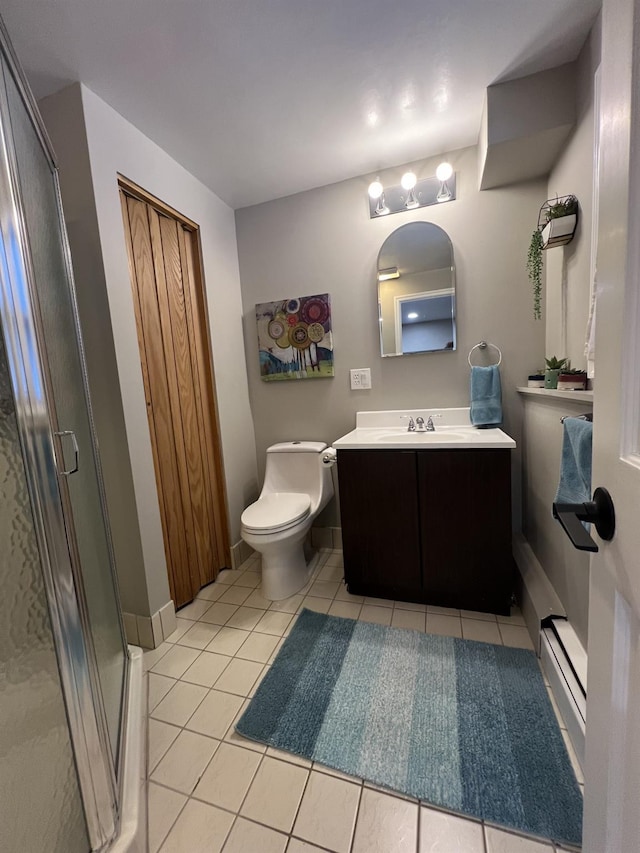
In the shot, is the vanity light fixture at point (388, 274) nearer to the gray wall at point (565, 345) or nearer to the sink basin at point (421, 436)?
the gray wall at point (565, 345)

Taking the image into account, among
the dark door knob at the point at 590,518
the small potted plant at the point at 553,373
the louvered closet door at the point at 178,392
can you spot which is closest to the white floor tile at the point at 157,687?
the louvered closet door at the point at 178,392

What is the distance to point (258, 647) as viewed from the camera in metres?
1.43

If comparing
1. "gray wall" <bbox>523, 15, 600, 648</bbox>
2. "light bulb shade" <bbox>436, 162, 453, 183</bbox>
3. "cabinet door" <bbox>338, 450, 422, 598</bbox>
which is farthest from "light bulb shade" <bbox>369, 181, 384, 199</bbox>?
"cabinet door" <bbox>338, 450, 422, 598</bbox>

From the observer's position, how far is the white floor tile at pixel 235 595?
1.76 m

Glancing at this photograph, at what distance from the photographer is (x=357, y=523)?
64.1 inches

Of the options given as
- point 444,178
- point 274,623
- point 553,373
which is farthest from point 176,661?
point 444,178

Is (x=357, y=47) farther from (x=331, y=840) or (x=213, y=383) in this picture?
(x=331, y=840)

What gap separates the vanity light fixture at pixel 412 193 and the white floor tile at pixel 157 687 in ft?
7.95

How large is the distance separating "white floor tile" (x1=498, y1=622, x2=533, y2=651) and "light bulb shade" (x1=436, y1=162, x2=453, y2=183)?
2162 mm

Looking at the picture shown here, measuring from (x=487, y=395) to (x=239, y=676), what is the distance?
67.1 inches

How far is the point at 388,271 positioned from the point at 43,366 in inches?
67.3

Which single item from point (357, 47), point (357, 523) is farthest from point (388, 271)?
point (357, 523)

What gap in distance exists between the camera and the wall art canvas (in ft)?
6.67

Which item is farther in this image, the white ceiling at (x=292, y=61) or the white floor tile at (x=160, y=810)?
the white ceiling at (x=292, y=61)
